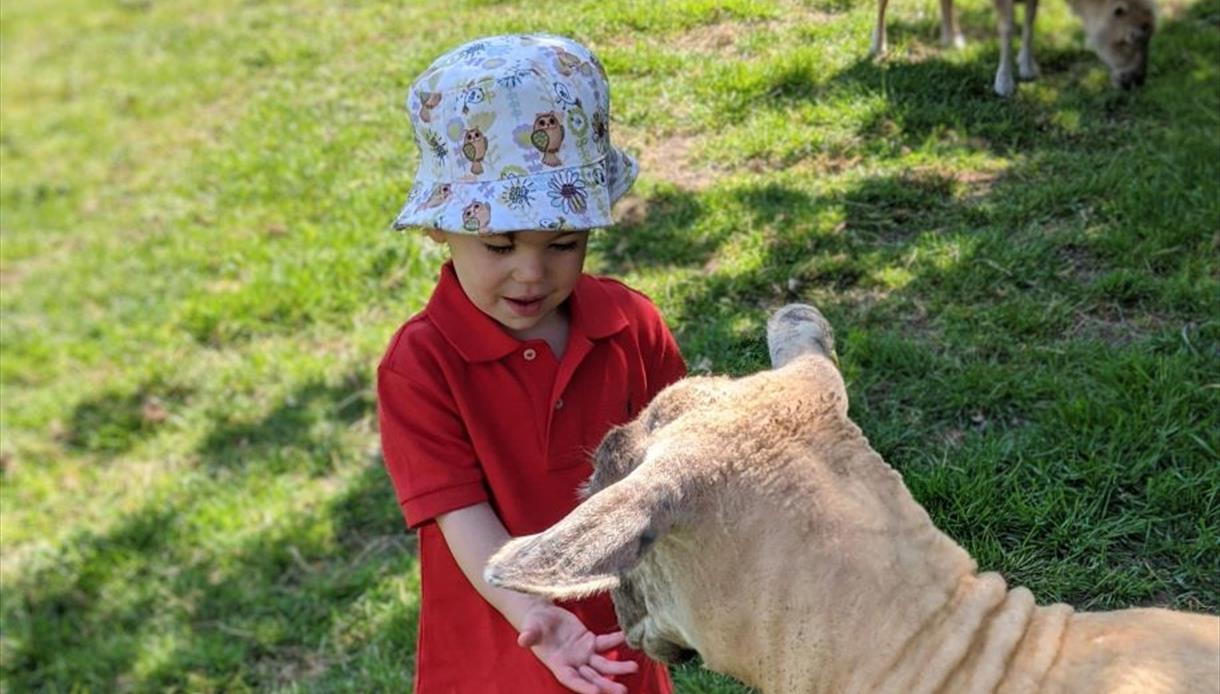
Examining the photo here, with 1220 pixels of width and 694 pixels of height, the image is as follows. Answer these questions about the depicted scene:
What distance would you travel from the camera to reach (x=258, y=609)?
5.39m

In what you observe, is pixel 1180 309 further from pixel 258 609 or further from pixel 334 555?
pixel 258 609

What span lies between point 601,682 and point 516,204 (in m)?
1.13

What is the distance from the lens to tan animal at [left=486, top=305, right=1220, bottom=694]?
7.00 ft

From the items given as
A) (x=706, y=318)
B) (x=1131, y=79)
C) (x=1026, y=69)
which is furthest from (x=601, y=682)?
(x=1131, y=79)

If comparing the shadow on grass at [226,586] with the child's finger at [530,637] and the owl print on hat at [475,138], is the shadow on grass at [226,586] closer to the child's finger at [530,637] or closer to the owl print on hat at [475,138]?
the child's finger at [530,637]

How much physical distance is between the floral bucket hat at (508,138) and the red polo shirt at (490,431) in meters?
0.32

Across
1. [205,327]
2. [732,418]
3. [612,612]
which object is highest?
[732,418]

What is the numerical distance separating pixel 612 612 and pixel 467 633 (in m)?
0.40

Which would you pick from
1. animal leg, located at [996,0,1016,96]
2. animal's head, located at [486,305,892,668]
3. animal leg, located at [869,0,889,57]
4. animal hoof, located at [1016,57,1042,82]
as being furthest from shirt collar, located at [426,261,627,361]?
animal hoof, located at [1016,57,1042,82]

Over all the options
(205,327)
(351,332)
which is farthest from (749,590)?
Answer: (205,327)

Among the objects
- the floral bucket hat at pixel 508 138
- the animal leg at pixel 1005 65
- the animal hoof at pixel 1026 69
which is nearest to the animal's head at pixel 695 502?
the floral bucket hat at pixel 508 138

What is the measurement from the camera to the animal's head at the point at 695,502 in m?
1.93

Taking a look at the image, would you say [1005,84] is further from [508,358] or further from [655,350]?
[508,358]

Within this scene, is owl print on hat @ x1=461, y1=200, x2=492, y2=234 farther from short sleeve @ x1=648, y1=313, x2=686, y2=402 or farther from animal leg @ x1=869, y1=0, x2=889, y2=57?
animal leg @ x1=869, y1=0, x2=889, y2=57
